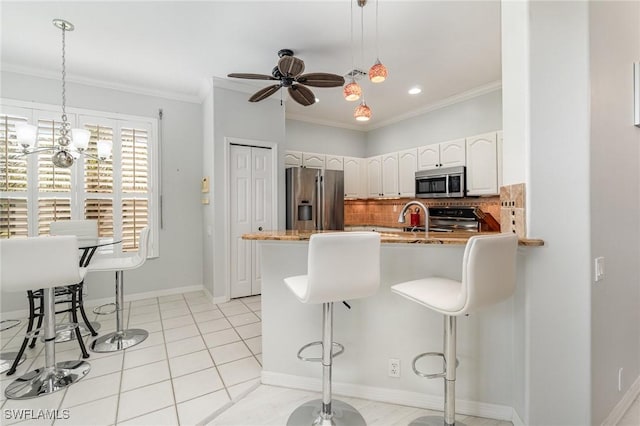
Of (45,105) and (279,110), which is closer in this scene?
(45,105)

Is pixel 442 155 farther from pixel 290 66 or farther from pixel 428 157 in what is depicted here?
pixel 290 66

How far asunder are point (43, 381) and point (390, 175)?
4875 millimetres

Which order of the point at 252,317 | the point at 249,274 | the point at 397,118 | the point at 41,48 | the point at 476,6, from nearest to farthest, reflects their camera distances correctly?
the point at 476,6, the point at 41,48, the point at 252,317, the point at 249,274, the point at 397,118

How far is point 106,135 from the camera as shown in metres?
3.88

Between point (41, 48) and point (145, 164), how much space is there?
154 centimetres

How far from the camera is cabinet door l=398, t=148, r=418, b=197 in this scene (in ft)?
15.8

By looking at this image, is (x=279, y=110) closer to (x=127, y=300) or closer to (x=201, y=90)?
(x=201, y=90)

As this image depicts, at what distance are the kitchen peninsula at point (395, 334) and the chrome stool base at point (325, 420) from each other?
0.15m

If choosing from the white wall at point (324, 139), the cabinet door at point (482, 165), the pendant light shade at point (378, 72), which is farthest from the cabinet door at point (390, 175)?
the pendant light shade at point (378, 72)

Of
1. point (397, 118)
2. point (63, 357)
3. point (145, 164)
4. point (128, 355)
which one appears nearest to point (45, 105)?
point (145, 164)

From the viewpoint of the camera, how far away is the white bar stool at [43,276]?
1765 mm

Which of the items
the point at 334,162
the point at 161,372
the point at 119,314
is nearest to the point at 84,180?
the point at 119,314

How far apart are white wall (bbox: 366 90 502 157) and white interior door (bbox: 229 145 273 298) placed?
2.52 meters

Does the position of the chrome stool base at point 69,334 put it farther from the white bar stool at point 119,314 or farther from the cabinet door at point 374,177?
the cabinet door at point 374,177
